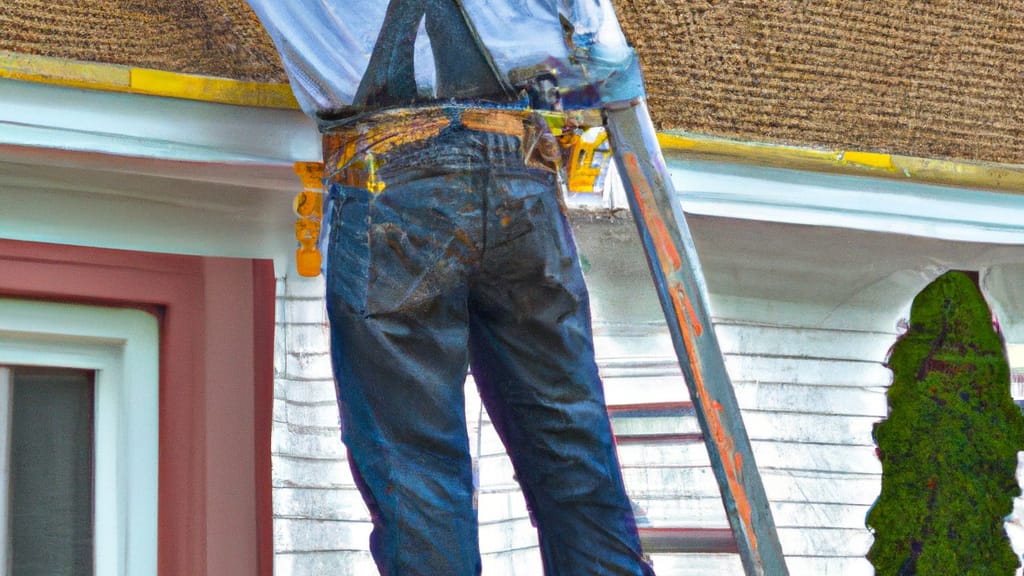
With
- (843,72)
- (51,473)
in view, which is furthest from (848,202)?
(51,473)

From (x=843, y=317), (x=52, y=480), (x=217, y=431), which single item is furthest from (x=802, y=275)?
(x=52, y=480)

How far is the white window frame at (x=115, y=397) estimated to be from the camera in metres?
1.92

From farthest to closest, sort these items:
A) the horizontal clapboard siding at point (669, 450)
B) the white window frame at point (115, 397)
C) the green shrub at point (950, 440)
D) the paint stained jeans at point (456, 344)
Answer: the green shrub at point (950, 440), the horizontal clapboard siding at point (669, 450), the white window frame at point (115, 397), the paint stained jeans at point (456, 344)

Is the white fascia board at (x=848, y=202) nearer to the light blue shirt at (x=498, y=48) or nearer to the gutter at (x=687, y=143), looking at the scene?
the gutter at (x=687, y=143)

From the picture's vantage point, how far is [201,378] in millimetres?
2000

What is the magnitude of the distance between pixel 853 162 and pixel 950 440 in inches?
22.2

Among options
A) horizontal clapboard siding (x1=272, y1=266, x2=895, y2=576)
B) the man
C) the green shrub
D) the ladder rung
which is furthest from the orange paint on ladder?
the green shrub

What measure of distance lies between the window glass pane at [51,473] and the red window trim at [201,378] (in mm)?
93

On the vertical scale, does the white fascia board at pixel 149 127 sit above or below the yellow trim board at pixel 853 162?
below

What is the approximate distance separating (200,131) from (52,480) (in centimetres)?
46

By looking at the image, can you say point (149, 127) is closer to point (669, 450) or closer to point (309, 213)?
point (309, 213)

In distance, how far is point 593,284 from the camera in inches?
92.1

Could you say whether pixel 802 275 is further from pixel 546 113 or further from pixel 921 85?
pixel 546 113

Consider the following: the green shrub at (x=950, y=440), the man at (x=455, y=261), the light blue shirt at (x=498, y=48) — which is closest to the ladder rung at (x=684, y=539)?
the green shrub at (x=950, y=440)
